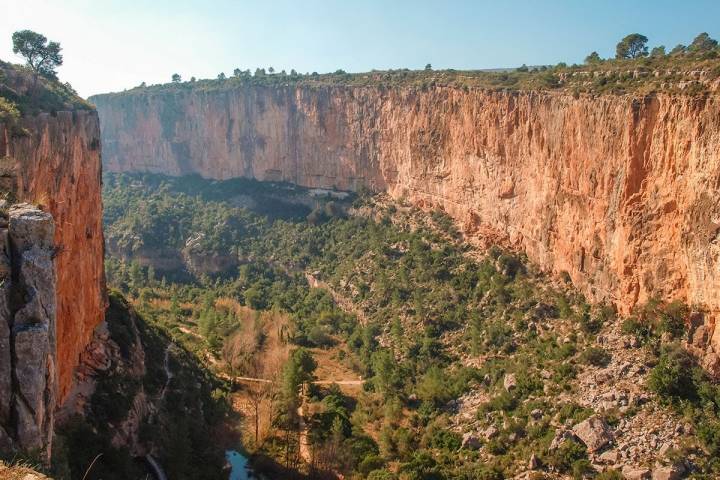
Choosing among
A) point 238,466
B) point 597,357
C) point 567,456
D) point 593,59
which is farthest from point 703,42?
point 238,466

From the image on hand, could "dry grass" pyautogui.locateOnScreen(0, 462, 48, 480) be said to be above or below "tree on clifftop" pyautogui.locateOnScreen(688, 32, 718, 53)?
below

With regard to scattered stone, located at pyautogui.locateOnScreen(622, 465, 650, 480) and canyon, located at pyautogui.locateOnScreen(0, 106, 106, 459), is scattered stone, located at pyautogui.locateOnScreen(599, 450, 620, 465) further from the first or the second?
canyon, located at pyautogui.locateOnScreen(0, 106, 106, 459)

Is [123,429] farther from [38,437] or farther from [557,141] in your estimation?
[557,141]

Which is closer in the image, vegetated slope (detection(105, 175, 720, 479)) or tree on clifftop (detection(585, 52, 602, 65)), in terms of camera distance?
vegetated slope (detection(105, 175, 720, 479))

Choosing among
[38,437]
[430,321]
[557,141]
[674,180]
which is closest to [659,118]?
[674,180]

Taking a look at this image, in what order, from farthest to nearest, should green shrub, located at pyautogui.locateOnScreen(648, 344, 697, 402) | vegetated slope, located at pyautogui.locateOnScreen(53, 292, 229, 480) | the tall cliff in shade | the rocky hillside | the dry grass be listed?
1. the tall cliff in shade
2. green shrub, located at pyautogui.locateOnScreen(648, 344, 697, 402)
3. vegetated slope, located at pyautogui.locateOnScreen(53, 292, 229, 480)
4. the rocky hillside
5. the dry grass

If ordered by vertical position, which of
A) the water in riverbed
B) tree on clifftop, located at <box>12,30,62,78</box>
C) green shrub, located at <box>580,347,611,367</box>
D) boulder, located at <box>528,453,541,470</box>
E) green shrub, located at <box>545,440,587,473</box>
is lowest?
the water in riverbed

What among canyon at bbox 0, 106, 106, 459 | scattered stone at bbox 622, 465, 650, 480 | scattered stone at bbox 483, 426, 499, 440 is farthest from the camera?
scattered stone at bbox 483, 426, 499, 440

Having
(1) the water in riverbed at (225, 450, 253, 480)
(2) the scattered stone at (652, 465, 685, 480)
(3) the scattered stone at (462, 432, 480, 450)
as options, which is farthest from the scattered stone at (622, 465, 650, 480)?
(1) the water in riverbed at (225, 450, 253, 480)
